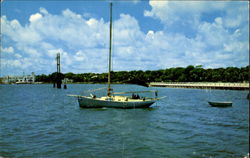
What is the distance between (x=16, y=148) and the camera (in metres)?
16.6

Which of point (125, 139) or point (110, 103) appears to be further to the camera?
point (110, 103)

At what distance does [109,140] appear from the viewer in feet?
60.4

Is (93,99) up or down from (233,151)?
up

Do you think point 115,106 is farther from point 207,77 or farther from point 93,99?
point 207,77

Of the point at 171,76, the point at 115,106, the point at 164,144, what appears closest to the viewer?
the point at 164,144

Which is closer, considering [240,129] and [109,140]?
[109,140]

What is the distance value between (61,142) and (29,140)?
2.71 metres

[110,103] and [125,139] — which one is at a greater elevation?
[110,103]

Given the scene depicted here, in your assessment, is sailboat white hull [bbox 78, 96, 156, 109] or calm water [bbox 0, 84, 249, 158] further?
sailboat white hull [bbox 78, 96, 156, 109]

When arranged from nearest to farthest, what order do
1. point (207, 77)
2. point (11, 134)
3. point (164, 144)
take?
1. point (164, 144)
2. point (11, 134)
3. point (207, 77)

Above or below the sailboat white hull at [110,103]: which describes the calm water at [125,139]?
below

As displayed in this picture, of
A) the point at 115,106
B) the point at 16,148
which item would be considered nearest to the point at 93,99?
the point at 115,106

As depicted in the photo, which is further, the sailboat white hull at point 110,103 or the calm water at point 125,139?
the sailboat white hull at point 110,103

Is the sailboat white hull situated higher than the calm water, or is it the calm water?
the sailboat white hull
